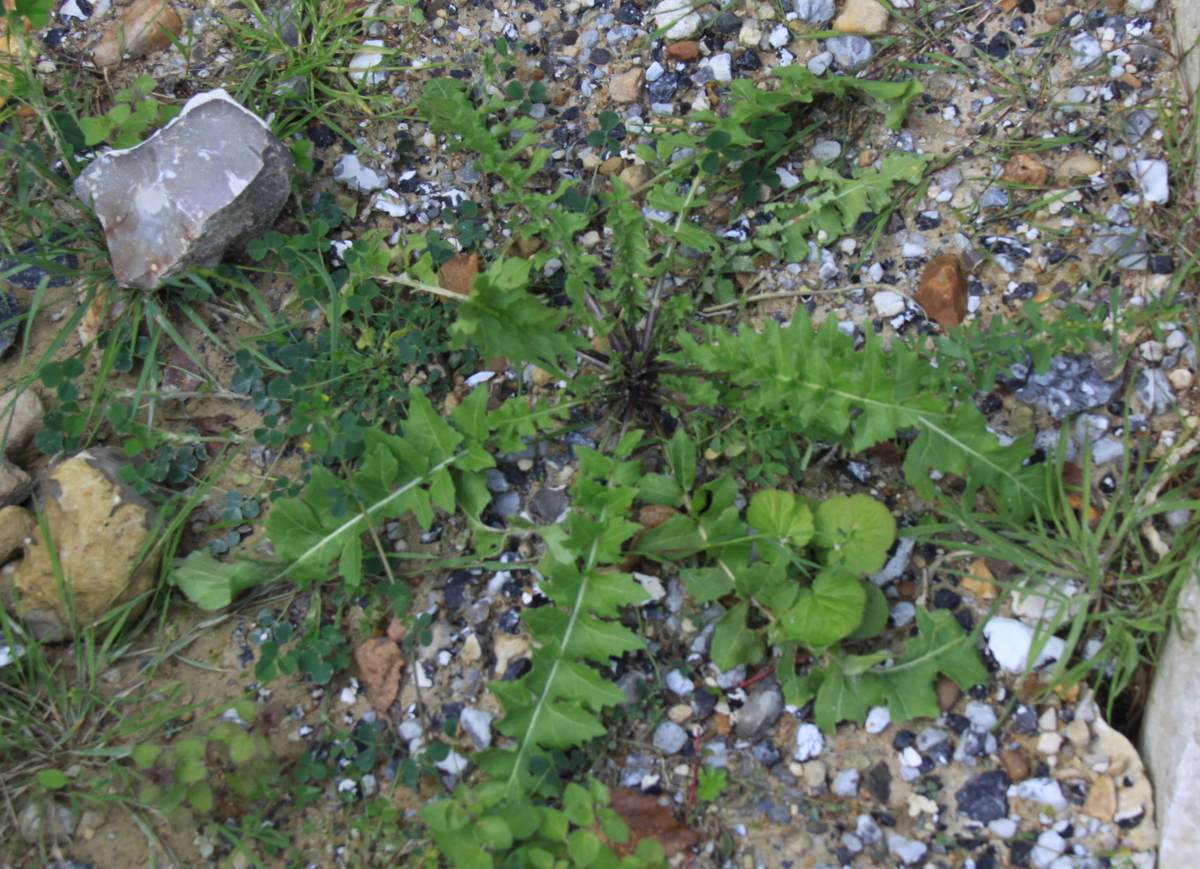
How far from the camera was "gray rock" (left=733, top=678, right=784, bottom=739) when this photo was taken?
91.4 inches

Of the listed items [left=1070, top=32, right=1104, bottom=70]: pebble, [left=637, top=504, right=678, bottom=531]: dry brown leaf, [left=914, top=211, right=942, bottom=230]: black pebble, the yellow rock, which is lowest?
[left=637, top=504, right=678, bottom=531]: dry brown leaf

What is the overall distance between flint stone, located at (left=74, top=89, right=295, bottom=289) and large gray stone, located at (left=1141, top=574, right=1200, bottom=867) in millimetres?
2949

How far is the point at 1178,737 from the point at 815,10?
2513 millimetres

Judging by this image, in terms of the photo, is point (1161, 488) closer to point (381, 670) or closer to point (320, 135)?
point (381, 670)

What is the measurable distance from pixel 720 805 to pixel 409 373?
1.60m

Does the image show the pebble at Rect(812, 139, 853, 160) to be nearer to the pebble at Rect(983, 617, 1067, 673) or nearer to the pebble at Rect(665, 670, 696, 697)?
the pebble at Rect(983, 617, 1067, 673)

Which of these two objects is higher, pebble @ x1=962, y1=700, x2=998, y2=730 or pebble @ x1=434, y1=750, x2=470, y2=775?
pebble @ x1=434, y1=750, x2=470, y2=775

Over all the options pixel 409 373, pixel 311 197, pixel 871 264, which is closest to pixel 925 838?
pixel 871 264

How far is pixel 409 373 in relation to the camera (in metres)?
2.89

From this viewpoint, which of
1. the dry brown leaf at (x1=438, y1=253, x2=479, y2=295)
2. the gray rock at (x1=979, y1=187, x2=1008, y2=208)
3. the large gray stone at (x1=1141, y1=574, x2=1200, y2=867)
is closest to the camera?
the large gray stone at (x1=1141, y1=574, x2=1200, y2=867)

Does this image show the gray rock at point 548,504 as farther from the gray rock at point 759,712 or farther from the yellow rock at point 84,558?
the yellow rock at point 84,558

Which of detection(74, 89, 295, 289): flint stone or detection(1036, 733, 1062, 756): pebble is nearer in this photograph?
detection(1036, 733, 1062, 756): pebble

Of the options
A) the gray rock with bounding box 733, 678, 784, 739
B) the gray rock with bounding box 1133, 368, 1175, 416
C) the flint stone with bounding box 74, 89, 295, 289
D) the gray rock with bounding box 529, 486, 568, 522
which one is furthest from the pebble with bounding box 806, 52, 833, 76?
the gray rock with bounding box 733, 678, 784, 739

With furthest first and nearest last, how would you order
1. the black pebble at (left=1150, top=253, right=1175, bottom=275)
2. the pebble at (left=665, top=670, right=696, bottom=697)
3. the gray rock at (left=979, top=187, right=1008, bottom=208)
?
the gray rock at (left=979, top=187, right=1008, bottom=208)
the black pebble at (left=1150, top=253, right=1175, bottom=275)
the pebble at (left=665, top=670, right=696, bottom=697)
